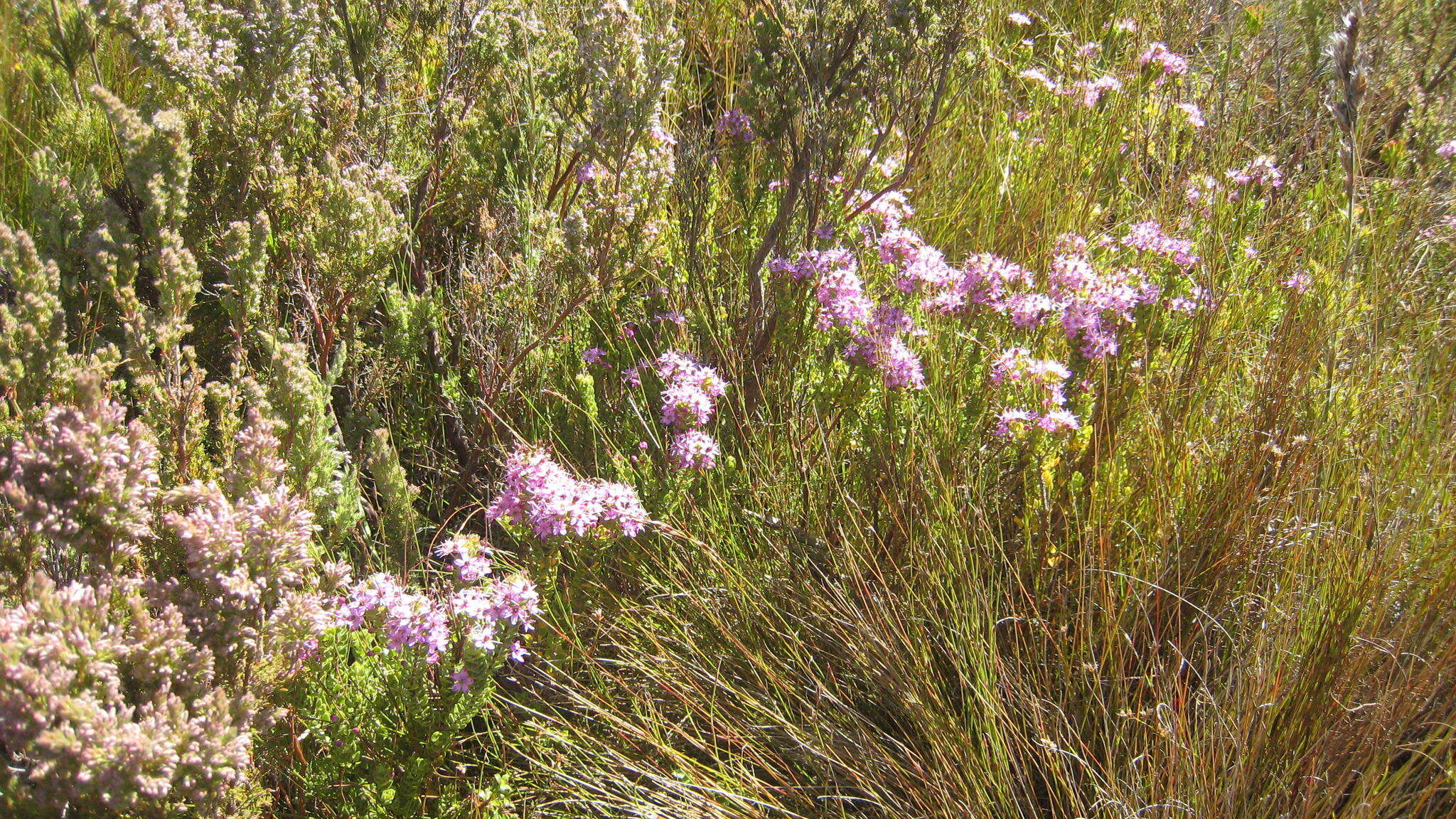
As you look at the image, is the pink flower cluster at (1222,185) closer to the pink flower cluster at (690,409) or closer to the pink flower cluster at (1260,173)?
the pink flower cluster at (1260,173)

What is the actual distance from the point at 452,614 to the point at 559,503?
315mm

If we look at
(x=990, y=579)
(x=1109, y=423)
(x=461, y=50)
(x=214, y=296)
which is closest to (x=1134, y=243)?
(x=1109, y=423)

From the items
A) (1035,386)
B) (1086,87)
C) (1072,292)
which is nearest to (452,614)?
(1035,386)

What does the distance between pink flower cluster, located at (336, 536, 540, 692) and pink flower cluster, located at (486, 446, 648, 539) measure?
155 mm

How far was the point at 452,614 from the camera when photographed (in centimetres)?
191

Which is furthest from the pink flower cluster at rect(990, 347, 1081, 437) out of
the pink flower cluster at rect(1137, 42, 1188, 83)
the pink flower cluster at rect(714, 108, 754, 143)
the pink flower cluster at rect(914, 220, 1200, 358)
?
the pink flower cluster at rect(1137, 42, 1188, 83)

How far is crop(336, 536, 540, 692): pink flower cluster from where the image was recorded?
6.13 feet

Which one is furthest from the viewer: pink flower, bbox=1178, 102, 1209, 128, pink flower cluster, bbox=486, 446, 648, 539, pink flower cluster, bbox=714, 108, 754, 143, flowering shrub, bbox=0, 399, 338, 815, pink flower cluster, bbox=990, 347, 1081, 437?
pink flower, bbox=1178, 102, 1209, 128

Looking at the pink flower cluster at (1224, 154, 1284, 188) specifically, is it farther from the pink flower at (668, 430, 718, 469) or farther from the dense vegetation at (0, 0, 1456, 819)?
the pink flower at (668, 430, 718, 469)

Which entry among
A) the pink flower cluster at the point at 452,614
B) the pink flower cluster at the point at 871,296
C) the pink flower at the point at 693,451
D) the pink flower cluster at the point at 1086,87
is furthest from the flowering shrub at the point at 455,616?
the pink flower cluster at the point at 1086,87

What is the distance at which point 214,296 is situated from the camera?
9.39 feet

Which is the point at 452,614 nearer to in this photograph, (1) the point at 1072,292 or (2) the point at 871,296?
(2) the point at 871,296

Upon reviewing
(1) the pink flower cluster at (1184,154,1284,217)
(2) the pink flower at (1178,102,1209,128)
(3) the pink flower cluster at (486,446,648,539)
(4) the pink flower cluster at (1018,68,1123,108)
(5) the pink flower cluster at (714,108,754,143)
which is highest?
(4) the pink flower cluster at (1018,68,1123,108)

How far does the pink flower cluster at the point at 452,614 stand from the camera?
1.87 m
